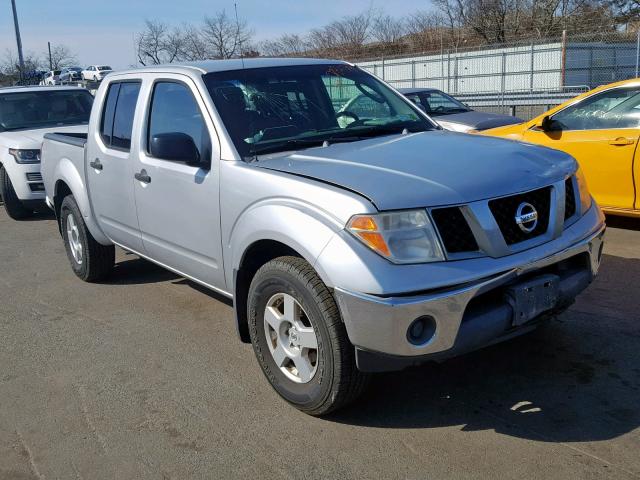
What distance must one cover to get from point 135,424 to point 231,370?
773 mm

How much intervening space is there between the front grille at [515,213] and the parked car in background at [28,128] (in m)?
7.69

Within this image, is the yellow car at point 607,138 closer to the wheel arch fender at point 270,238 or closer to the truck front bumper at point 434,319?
the truck front bumper at point 434,319

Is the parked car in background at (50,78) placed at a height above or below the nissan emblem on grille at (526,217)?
above

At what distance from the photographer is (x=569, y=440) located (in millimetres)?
3227

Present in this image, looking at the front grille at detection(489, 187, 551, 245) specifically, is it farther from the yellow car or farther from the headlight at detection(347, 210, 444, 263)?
the yellow car

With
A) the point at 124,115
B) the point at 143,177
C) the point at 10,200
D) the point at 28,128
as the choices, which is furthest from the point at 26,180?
the point at 143,177

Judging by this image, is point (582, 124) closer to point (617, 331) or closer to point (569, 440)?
point (617, 331)

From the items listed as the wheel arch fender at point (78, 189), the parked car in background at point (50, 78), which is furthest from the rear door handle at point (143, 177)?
the parked car in background at point (50, 78)

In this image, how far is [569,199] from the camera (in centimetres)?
378

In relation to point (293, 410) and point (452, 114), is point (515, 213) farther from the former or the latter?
point (452, 114)

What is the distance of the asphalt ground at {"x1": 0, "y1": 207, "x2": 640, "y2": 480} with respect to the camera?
3.19 metres

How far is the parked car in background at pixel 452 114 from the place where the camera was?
11.3m

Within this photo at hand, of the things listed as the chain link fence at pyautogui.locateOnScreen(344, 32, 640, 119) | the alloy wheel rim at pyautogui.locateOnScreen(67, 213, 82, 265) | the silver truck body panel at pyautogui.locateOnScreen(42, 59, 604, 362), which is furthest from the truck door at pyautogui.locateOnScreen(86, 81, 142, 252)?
the chain link fence at pyautogui.locateOnScreen(344, 32, 640, 119)

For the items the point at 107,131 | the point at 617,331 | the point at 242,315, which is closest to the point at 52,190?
the point at 107,131
